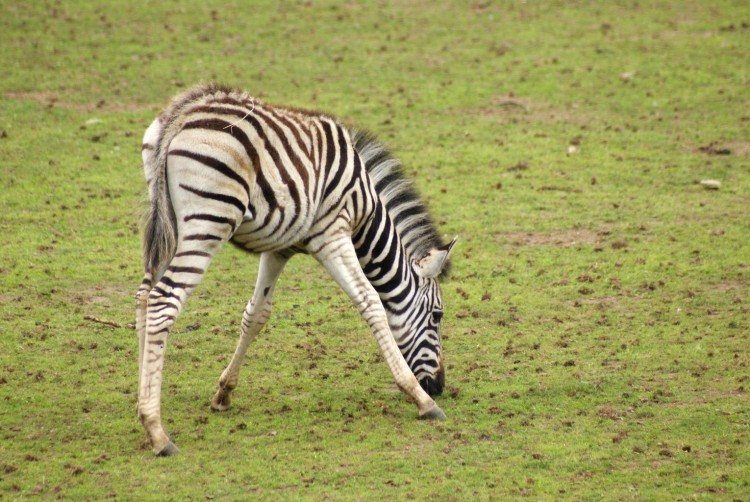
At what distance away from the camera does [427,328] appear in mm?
9492

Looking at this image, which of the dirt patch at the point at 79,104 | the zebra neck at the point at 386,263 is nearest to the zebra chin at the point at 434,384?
the zebra neck at the point at 386,263

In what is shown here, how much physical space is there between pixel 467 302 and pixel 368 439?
4103mm

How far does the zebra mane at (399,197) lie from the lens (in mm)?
9508

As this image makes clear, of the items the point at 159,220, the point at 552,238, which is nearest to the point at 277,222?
the point at 159,220

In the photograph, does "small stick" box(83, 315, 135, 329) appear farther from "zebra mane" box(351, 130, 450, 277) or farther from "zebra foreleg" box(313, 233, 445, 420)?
"zebra mane" box(351, 130, 450, 277)

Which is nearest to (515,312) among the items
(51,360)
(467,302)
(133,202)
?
(467,302)

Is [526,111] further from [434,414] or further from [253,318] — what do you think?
[434,414]

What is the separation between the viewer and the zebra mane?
31.2 feet

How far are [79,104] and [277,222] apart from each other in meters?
11.8

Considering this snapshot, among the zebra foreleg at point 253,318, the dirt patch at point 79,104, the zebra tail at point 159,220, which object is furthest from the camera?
the dirt patch at point 79,104

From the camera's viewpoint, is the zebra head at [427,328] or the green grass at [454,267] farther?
the zebra head at [427,328]

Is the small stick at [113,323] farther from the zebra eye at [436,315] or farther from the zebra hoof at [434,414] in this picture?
the zebra hoof at [434,414]

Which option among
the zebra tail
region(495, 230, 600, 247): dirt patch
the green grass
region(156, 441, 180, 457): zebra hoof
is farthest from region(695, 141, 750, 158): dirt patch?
region(156, 441, 180, 457): zebra hoof

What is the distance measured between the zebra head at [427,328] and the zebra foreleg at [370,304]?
20.0 inches
